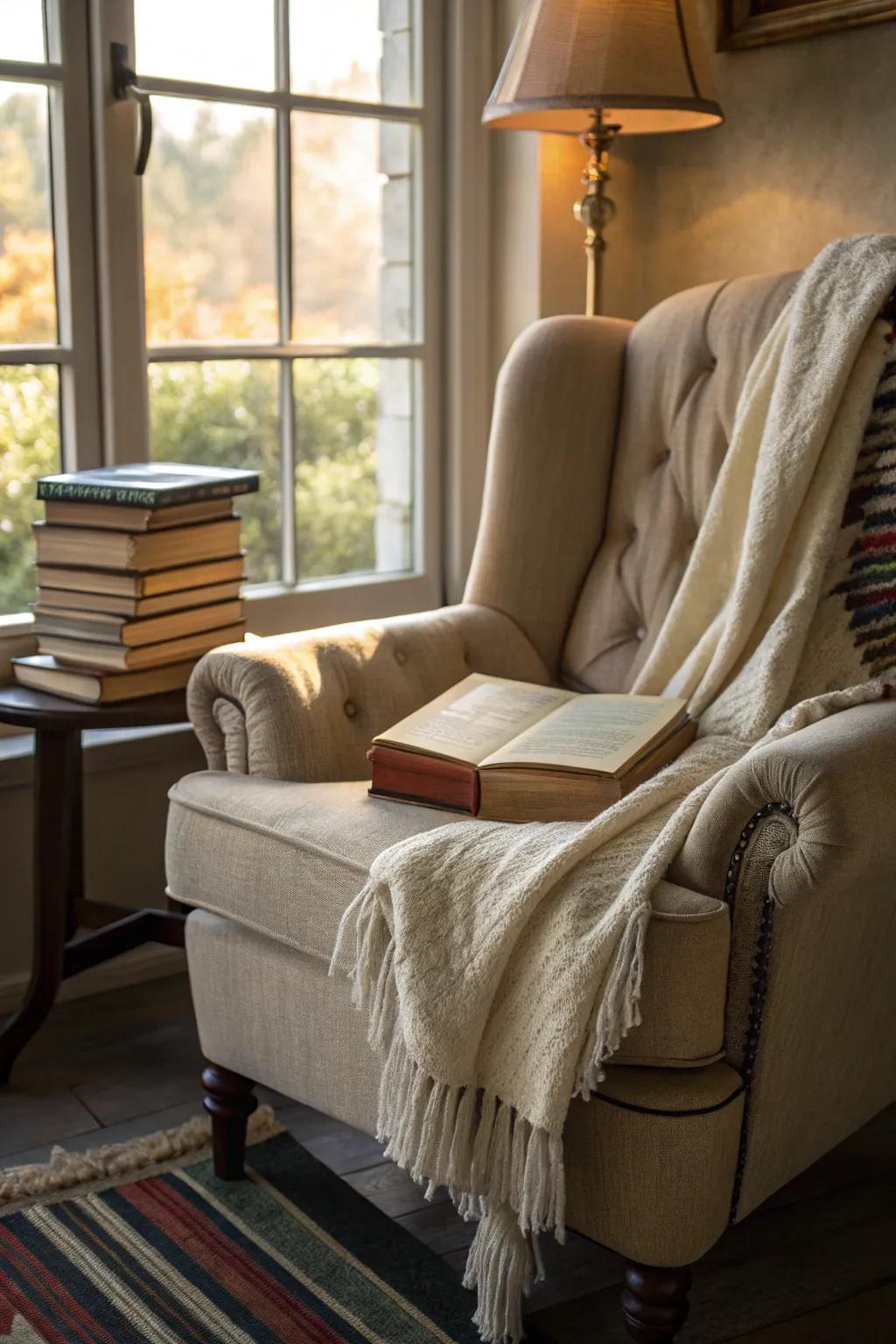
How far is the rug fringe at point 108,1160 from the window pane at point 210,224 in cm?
117

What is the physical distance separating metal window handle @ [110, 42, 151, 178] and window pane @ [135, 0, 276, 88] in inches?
2.0

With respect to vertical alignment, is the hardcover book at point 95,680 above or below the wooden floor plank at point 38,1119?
above

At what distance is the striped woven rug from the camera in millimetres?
1476

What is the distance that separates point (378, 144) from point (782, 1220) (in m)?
1.77

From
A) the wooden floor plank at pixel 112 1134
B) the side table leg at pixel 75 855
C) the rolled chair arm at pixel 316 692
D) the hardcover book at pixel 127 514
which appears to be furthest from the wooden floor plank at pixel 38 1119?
the hardcover book at pixel 127 514

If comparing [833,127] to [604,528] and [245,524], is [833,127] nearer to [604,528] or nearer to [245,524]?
[604,528]

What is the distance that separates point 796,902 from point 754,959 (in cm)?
7

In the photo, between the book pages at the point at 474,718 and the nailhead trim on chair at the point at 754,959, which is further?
the book pages at the point at 474,718


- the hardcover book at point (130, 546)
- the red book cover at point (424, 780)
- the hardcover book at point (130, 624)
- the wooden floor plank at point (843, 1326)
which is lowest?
the wooden floor plank at point (843, 1326)

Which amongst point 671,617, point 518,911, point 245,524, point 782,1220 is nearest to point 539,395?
point 671,617

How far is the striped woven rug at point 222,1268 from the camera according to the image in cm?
148

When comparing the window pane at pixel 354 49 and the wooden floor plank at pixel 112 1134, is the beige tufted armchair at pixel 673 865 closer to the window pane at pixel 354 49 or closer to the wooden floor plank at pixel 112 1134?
the wooden floor plank at pixel 112 1134

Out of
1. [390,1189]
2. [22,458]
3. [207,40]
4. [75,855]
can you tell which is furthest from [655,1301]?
[207,40]

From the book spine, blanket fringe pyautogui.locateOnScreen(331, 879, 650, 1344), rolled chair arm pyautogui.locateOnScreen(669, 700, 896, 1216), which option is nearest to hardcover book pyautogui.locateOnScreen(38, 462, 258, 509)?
the book spine
